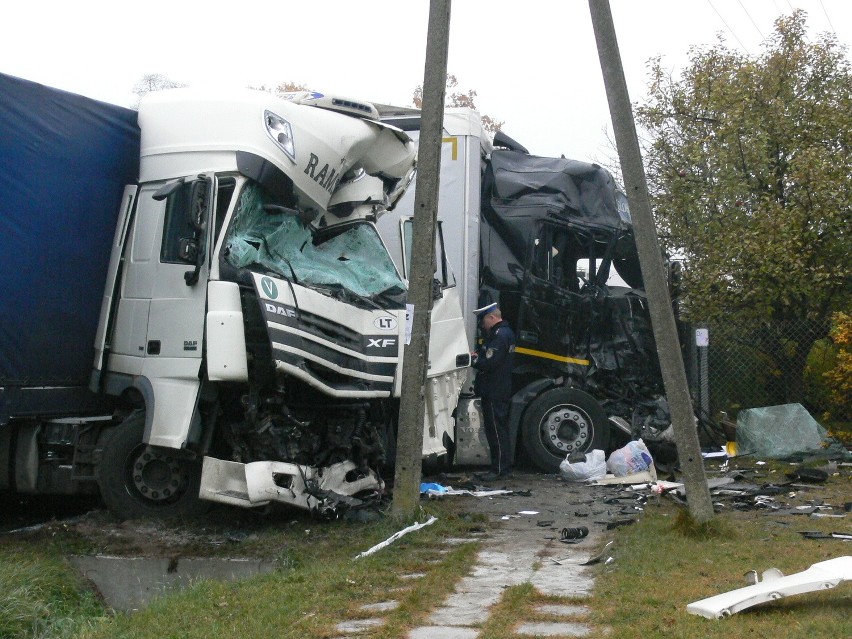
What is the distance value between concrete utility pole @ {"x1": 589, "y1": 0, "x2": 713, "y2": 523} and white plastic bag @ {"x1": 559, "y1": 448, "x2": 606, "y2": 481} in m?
3.56

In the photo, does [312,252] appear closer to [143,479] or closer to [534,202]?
[143,479]

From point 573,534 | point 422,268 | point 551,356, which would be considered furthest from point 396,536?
point 551,356

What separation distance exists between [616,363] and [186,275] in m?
6.52

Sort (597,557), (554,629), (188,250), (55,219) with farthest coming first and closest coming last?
(55,219) < (188,250) < (597,557) < (554,629)

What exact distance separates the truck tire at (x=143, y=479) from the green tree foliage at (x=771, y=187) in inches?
361

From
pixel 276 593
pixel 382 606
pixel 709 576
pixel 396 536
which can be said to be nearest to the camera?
pixel 382 606

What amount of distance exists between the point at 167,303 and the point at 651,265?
12.7ft

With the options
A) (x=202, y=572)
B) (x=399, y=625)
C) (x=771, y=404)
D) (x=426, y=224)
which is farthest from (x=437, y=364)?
(x=771, y=404)

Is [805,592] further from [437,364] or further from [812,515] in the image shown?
[437,364]

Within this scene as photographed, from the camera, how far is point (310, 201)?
360 inches

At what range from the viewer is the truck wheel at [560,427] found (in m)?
12.3

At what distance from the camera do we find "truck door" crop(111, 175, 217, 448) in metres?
8.33

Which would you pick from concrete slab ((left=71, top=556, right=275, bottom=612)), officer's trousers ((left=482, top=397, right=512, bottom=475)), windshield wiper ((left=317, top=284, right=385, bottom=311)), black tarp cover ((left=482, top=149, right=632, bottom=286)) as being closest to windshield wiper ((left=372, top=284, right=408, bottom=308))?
windshield wiper ((left=317, top=284, right=385, bottom=311))

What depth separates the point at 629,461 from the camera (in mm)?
11562
